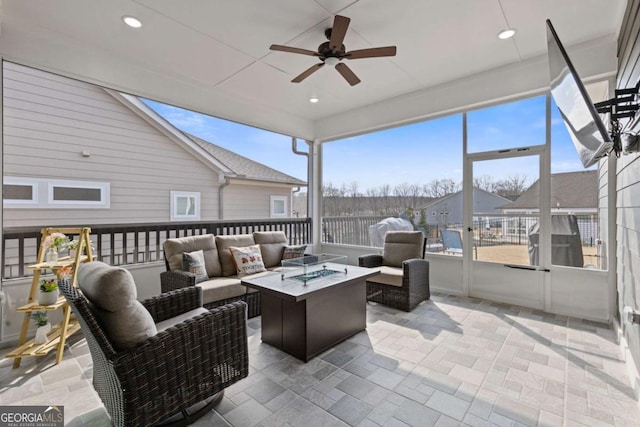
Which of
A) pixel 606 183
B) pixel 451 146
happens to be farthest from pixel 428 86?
pixel 606 183

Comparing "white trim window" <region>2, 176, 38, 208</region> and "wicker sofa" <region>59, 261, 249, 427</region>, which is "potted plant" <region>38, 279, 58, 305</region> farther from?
"white trim window" <region>2, 176, 38, 208</region>

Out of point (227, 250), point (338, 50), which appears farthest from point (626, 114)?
point (227, 250)

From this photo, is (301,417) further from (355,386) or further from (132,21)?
(132,21)

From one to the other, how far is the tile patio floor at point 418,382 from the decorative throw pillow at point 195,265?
0.86 m

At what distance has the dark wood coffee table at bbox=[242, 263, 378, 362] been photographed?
250cm

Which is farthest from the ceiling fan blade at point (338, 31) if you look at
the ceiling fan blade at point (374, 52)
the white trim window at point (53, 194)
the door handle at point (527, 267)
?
the white trim window at point (53, 194)

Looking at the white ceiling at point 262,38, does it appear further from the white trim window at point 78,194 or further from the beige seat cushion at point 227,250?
the beige seat cushion at point 227,250

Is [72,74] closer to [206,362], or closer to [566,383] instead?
[206,362]

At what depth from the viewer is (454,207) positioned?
441cm

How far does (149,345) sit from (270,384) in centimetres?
98

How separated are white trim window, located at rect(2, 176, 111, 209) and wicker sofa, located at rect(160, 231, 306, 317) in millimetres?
1584

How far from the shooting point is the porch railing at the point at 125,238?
2967mm

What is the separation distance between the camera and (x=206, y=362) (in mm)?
1813

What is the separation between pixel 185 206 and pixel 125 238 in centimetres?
131
